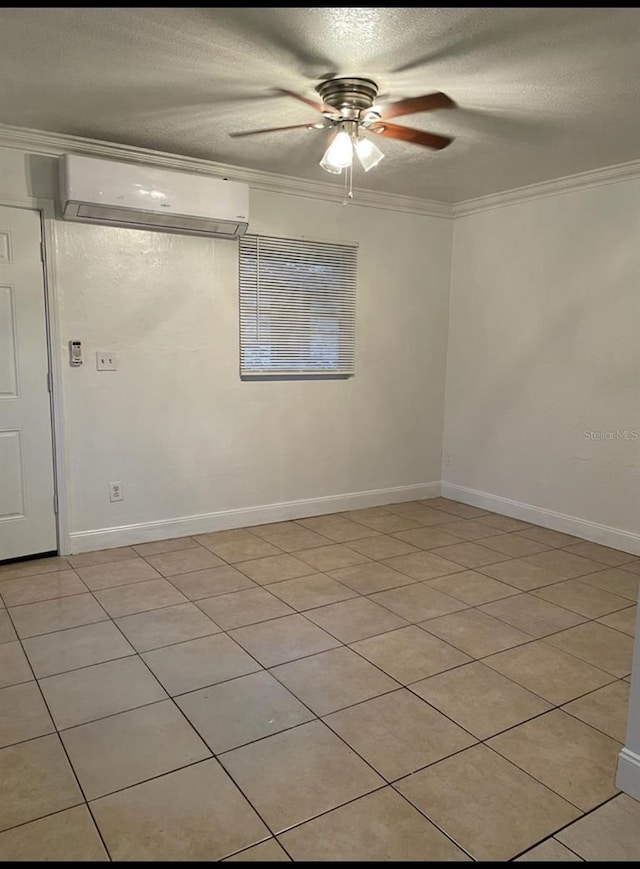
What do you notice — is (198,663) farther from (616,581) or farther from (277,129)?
(277,129)

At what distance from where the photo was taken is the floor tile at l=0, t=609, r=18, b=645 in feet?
9.07

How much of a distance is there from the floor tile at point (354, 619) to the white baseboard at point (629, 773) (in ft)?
3.90

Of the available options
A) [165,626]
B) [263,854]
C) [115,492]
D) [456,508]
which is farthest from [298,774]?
[456,508]

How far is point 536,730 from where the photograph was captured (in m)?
2.17

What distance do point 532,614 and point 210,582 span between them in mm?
1772

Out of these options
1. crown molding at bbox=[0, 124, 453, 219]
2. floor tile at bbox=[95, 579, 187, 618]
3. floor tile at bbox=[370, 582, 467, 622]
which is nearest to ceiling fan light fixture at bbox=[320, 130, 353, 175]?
crown molding at bbox=[0, 124, 453, 219]

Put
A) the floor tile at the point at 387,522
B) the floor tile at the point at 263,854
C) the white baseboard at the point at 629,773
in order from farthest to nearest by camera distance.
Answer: the floor tile at the point at 387,522 < the white baseboard at the point at 629,773 < the floor tile at the point at 263,854

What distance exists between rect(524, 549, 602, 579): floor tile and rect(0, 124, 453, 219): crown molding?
290 cm

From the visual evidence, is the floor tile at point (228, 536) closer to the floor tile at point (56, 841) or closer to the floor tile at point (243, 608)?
the floor tile at point (243, 608)

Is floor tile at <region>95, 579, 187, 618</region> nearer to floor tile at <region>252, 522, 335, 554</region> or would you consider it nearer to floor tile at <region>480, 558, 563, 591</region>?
floor tile at <region>252, 522, 335, 554</region>

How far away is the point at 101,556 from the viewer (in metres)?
3.84

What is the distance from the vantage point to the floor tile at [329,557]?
3.75 metres

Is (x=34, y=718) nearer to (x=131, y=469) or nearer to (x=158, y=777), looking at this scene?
(x=158, y=777)

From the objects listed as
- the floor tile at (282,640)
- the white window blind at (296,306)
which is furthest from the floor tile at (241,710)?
the white window blind at (296,306)
